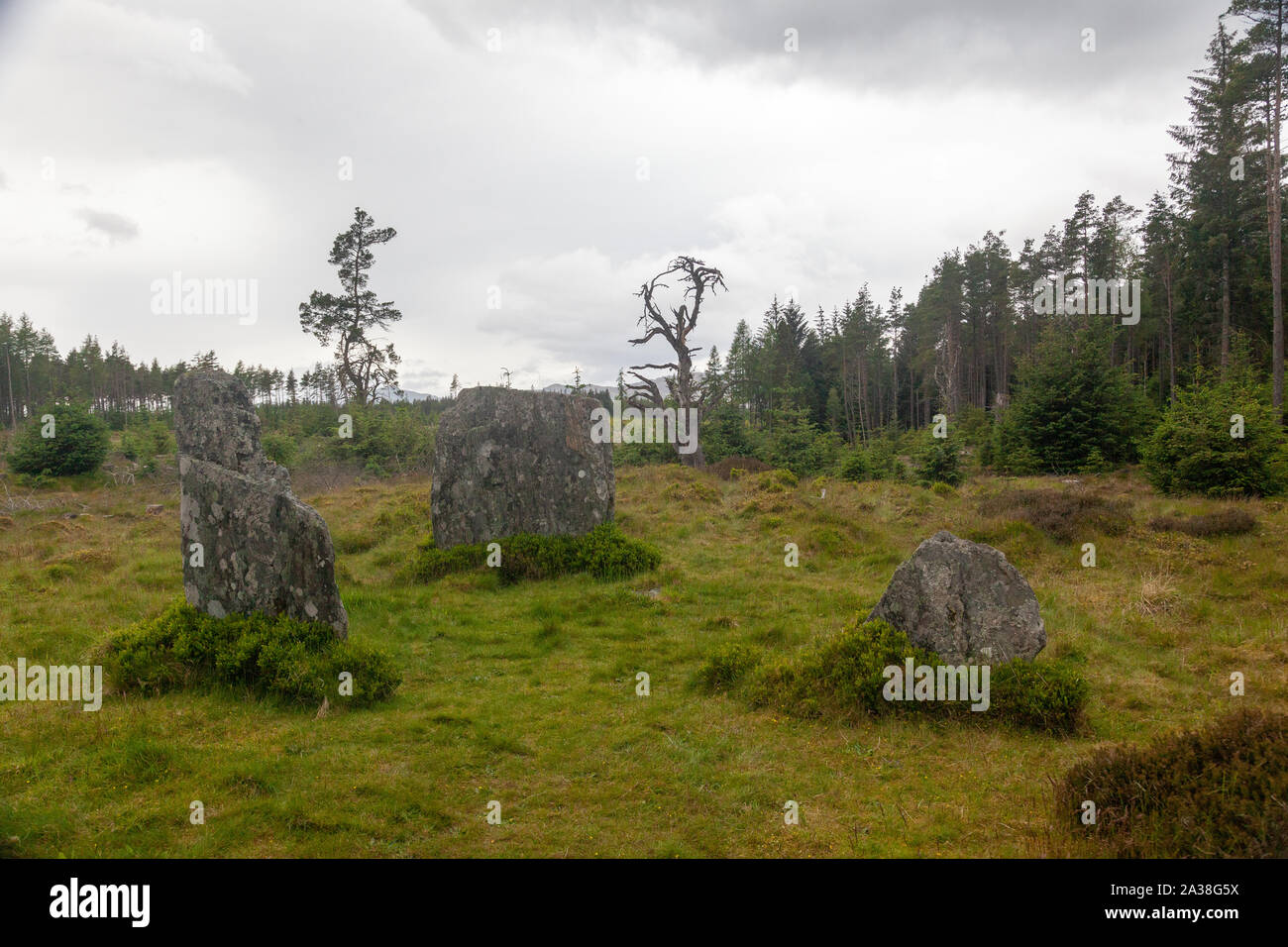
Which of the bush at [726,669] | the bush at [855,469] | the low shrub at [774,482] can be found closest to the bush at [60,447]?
the low shrub at [774,482]

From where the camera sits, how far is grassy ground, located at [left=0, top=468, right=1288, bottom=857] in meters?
5.20

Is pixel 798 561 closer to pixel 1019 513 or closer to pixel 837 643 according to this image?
pixel 1019 513

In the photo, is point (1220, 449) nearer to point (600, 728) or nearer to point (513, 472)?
point (513, 472)

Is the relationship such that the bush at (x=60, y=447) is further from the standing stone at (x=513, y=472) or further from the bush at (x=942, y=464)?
the bush at (x=942, y=464)

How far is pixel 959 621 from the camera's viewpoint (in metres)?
7.65

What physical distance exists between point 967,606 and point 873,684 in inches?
56.8

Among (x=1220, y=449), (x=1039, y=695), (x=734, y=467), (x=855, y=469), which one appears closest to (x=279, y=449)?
(x=734, y=467)

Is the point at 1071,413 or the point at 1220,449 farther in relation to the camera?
the point at 1071,413

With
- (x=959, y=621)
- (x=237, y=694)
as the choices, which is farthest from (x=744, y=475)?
(x=237, y=694)

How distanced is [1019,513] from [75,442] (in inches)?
1333

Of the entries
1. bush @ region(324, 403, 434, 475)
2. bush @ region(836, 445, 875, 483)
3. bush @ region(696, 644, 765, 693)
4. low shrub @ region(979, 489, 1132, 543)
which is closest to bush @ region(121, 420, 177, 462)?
bush @ region(324, 403, 434, 475)

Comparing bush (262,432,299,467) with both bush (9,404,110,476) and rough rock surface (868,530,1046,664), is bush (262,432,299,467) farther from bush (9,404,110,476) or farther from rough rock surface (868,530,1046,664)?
rough rock surface (868,530,1046,664)

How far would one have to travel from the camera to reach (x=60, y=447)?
88.3 ft

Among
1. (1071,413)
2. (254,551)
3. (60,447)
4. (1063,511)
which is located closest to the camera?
(254,551)
